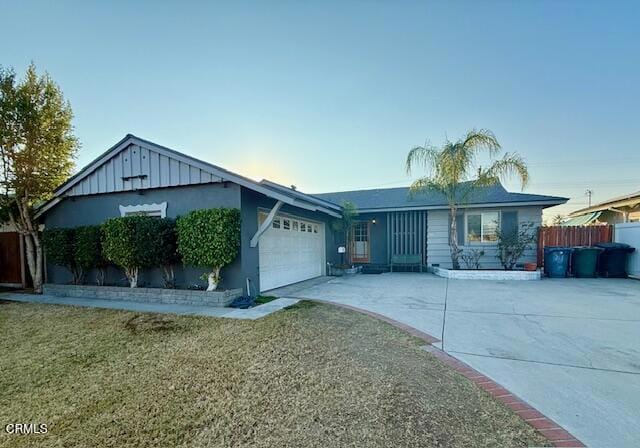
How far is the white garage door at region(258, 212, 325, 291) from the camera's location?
8.88m

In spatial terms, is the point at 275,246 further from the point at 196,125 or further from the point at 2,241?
the point at 2,241

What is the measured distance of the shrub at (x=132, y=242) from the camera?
7.55 meters

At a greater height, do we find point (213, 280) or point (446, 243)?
point (446, 243)

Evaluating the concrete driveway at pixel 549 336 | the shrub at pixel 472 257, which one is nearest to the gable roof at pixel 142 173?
the concrete driveway at pixel 549 336

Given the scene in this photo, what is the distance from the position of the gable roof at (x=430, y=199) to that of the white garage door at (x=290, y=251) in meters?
3.32

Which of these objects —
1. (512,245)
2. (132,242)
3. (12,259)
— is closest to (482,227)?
(512,245)

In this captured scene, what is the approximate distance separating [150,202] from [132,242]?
146 cm

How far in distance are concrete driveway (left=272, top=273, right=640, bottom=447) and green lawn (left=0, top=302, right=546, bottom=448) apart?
0.61 metres

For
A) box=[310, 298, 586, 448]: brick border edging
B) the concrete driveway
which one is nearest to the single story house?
the concrete driveway

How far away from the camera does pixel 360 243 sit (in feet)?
49.4

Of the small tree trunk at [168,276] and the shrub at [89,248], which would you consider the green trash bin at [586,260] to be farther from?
the shrub at [89,248]

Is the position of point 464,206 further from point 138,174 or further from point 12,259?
point 12,259

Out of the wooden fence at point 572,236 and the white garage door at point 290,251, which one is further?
the wooden fence at point 572,236

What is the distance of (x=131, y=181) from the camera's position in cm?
867
